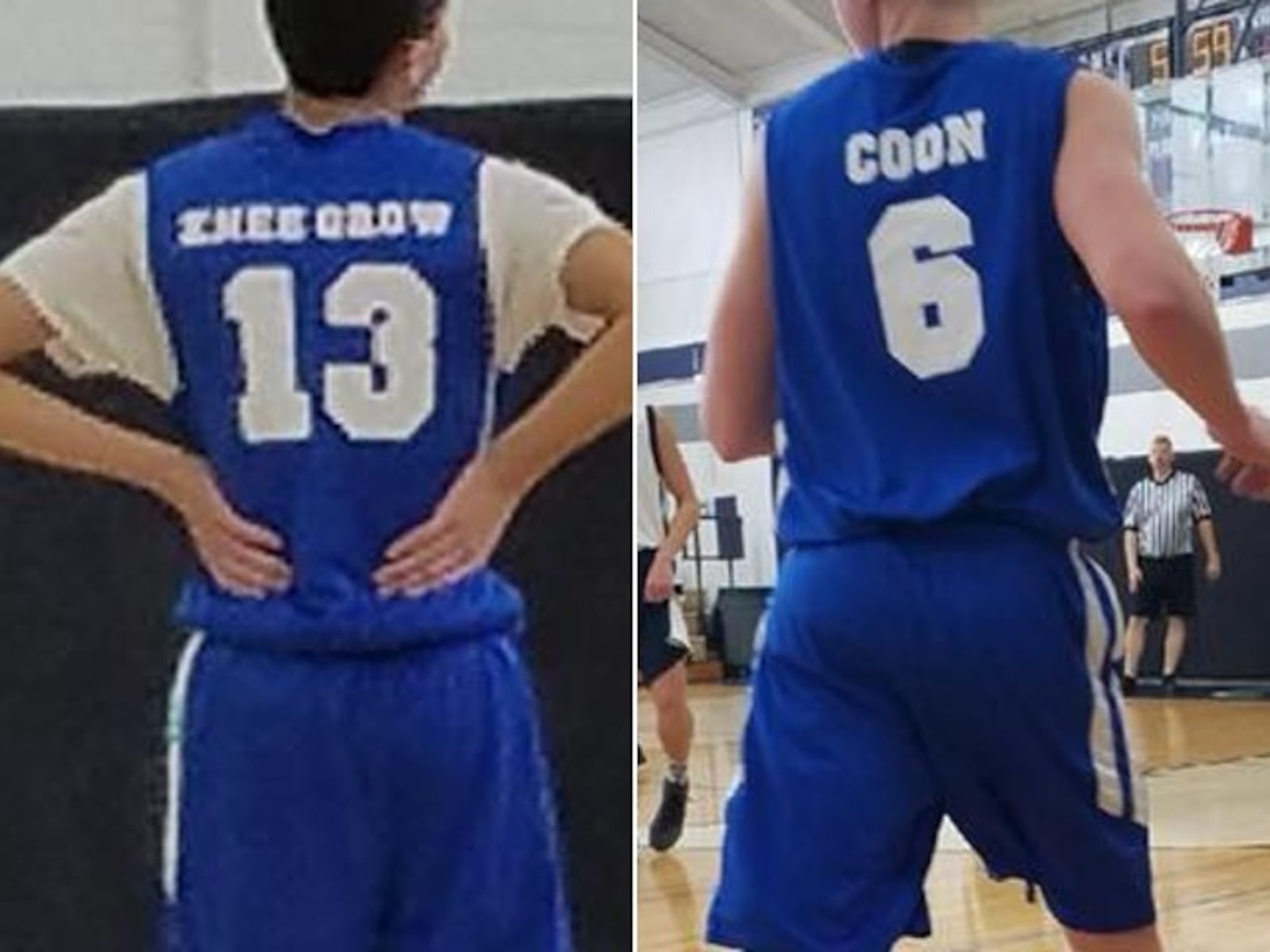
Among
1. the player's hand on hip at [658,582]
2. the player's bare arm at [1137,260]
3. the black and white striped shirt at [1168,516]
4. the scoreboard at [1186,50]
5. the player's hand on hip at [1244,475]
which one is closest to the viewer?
the player's bare arm at [1137,260]

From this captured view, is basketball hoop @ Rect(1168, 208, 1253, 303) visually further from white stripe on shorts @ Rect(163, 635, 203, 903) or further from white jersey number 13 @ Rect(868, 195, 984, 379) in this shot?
white stripe on shorts @ Rect(163, 635, 203, 903)

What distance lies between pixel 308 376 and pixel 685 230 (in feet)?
32.7

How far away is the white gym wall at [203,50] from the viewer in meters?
1.54

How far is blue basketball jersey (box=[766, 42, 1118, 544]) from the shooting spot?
1534 millimetres

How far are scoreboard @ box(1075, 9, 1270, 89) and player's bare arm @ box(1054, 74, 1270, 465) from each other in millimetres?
7477

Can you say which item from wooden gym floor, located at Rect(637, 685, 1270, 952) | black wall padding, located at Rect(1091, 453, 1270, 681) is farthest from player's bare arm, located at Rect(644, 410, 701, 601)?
black wall padding, located at Rect(1091, 453, 1270, 681)

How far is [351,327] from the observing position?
4.88 feet

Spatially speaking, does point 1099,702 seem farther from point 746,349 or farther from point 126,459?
point 126,459

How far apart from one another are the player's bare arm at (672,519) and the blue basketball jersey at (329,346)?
7.51 feet

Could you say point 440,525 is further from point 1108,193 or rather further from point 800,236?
point 1108,193

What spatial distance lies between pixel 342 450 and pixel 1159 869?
278 cm

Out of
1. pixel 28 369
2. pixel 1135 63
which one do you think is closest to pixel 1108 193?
A: pixel 28 369

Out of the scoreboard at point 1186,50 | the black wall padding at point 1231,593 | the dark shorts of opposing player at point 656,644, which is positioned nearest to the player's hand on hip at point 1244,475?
the dark shorts of opposing player at point 656,644

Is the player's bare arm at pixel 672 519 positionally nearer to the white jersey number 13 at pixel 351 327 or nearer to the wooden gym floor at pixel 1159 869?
the wooden gym floor at pixel 1159 869
